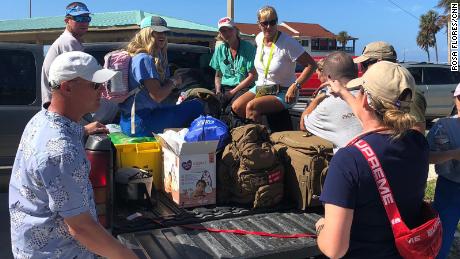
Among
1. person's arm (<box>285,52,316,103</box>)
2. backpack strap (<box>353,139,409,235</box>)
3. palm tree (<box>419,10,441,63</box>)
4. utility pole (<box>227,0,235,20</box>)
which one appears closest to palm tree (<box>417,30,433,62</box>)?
palm tree (<box>419,10,441,63</box>)

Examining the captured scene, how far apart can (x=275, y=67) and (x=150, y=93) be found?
1.31 m

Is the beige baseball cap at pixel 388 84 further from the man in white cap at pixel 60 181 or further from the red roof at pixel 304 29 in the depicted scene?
the red roof at pixel 304 29

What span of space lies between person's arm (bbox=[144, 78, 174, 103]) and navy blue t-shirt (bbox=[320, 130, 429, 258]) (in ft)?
6.73

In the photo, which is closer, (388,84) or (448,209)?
(388,84)

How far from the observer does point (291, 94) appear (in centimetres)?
419

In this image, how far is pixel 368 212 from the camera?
6.17 feet

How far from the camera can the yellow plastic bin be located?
325 centimetres

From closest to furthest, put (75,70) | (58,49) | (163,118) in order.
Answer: (75,70) → (163,118) → (58,49)

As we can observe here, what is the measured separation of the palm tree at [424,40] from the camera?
61906 mm

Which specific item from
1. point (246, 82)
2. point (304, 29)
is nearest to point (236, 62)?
point (246, 82)

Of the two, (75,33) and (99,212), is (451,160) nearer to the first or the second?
(99,212)

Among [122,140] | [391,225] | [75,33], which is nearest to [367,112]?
[391,225]

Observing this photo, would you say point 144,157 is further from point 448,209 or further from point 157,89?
point 448,209

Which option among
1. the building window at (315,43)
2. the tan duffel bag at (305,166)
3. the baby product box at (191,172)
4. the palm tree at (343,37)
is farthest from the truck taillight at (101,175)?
the palm tree at (343,37)
